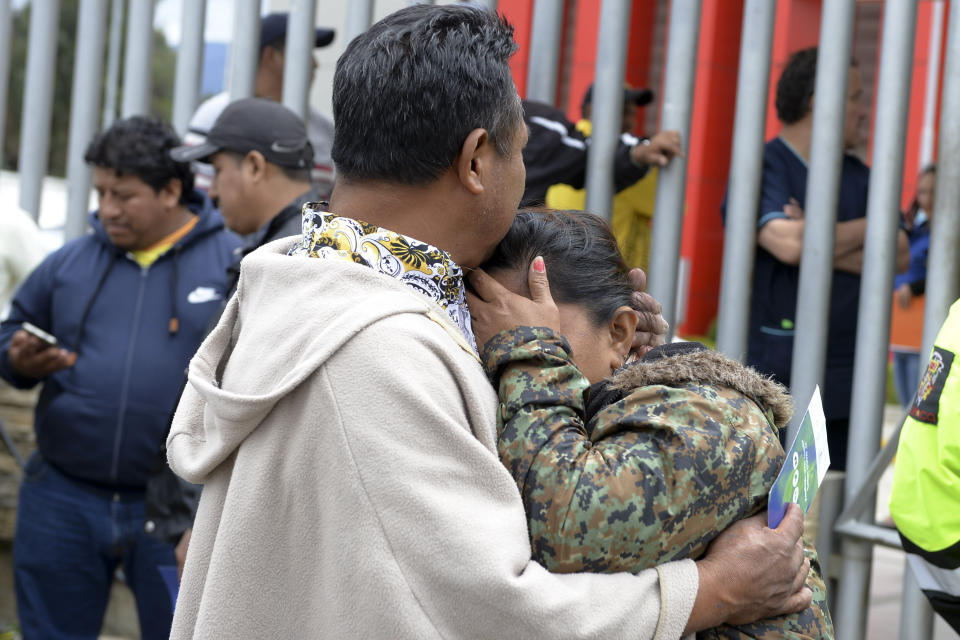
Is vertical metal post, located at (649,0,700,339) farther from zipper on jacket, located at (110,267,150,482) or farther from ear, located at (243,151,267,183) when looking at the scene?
zipper on jacket, located at (110,267,150,482)

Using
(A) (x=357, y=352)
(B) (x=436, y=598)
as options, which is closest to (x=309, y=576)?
(B) (x=436, y=598)

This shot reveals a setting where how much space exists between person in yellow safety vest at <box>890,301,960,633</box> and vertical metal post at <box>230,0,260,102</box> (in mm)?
2879

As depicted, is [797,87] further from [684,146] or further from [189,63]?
[189,63]

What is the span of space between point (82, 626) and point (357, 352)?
291 cm

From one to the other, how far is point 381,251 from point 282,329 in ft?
0.54

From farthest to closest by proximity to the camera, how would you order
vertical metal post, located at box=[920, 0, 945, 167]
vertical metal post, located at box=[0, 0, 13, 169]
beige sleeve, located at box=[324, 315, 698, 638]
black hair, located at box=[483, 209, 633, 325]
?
vertical metal post, located at box=[920, 0, 945, 167] → vertical metal post, located at box=[0, 0, 13, 169] → black hair, located at box=[483, 209, 633, 325] → beige sleeve, located at box=[324, 315, 698, 638]

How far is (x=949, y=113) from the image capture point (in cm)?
340

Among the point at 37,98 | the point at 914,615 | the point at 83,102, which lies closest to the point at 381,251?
the point at 914,615

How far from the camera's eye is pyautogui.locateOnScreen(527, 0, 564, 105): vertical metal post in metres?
4.14

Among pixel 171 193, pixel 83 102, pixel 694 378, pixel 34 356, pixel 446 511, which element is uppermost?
pixel 83 102

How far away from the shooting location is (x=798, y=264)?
3.82 meters

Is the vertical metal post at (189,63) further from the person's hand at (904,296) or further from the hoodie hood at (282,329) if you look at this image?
the person's hand at (904,296)

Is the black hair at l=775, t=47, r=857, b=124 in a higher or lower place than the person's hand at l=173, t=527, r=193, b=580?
higher

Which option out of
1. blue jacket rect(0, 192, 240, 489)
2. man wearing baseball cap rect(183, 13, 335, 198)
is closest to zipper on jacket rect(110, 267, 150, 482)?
blue jacket rect(0, 192, 240, 489)
